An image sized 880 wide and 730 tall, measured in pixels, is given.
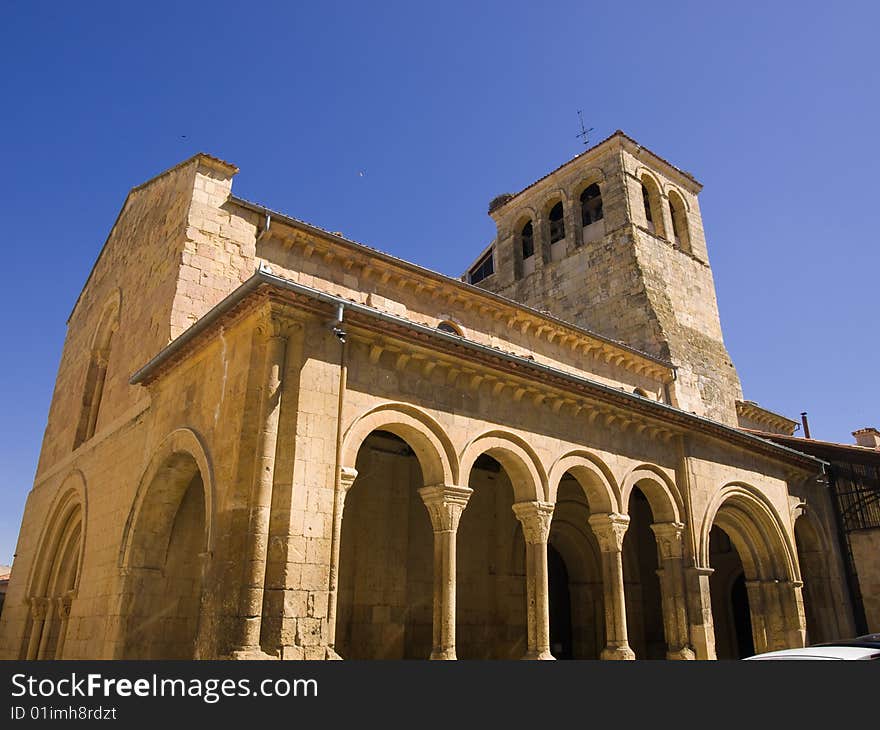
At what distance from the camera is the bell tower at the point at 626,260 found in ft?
66.2

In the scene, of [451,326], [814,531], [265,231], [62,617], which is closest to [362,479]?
[451,326]

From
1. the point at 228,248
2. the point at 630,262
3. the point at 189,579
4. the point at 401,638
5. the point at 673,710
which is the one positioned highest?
the point at 630,262

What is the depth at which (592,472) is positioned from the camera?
11117 millimetres

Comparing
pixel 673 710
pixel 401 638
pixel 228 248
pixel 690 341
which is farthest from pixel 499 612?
pixel 690 341

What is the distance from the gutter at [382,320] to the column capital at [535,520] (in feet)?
6.59

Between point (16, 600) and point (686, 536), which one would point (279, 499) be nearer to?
point (686, 536)

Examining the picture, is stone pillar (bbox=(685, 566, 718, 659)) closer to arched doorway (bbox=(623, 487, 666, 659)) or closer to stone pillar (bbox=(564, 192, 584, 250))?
arched doorway (bbox=(623, 487, 666, 659))

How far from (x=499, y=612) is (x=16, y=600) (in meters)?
10.4

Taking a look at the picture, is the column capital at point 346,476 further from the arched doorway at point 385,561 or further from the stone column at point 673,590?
the stone column at point 673,590

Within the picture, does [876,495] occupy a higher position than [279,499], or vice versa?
[876,495]

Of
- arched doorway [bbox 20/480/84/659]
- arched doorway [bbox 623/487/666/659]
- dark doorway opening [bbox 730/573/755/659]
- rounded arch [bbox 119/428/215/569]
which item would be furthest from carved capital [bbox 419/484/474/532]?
dark doorway opening [bbox 730/573/755/659]

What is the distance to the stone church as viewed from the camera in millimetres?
7887

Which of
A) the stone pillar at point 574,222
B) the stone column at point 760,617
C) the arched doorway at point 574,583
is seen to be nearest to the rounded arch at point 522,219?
the stone pillar at point 574,222

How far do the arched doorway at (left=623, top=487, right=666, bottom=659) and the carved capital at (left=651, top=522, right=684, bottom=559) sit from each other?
2.51 metres
